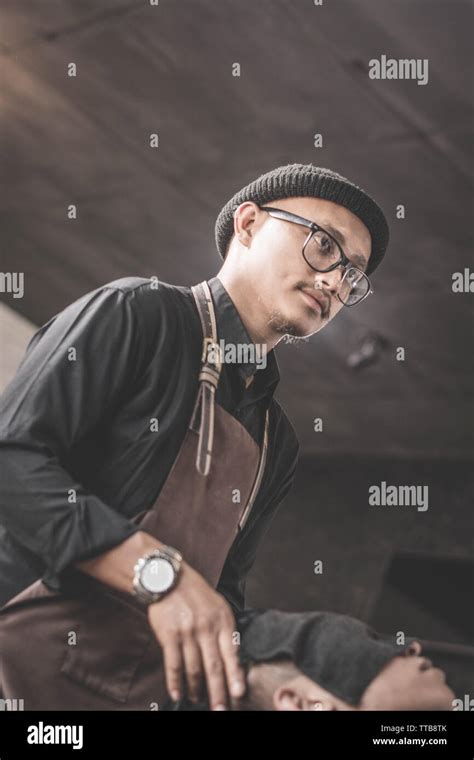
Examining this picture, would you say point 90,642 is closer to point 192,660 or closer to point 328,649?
point 192,660

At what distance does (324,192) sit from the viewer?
140 centimetres

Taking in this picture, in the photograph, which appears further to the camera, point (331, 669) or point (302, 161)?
point (302, 161)

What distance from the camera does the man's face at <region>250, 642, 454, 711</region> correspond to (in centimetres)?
118

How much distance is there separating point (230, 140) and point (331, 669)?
8.24 feet

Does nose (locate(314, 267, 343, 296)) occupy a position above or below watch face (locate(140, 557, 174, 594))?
above

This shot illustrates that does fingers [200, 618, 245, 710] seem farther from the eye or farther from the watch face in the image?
the eye

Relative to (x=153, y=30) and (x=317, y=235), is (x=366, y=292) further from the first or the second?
(x=153, y=30)

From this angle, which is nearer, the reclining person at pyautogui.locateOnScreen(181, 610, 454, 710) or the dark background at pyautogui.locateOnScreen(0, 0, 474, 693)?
the reclining person at pyautogui.locateOnScreen(181, 610, 454, 710)

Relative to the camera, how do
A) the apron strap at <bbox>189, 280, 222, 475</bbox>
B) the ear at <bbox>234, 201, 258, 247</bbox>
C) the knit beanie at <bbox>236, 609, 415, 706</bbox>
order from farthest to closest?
the ear at <bbox>234, 201, 258, 247</bbox>, the apron strap at <bbox>189, 280, 222, 475</bbox>, the knit beanie at <bbox>236, 609, 415, 706</bbox>

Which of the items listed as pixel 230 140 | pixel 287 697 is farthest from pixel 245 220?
pixel 230 140

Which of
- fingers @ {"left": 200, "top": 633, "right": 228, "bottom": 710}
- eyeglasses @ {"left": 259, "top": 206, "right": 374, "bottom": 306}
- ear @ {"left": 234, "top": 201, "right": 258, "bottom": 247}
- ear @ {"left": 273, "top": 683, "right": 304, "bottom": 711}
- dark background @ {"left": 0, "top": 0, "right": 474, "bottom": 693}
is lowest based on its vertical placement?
ear @ {"left": 273, "top": 683, "right": 304, "bottom": 711}

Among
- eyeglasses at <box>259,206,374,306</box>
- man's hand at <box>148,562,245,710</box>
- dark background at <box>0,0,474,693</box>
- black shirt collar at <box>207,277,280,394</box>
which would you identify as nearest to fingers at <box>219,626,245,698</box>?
man's hand at <box>148,562,245,710</box>

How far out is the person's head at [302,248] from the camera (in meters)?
1.38

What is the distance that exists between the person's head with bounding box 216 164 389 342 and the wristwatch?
14.4 inches
